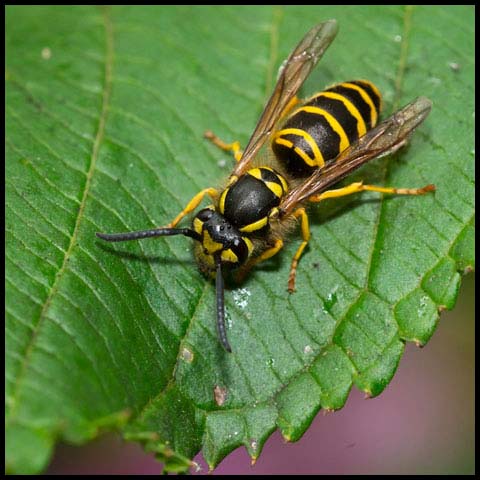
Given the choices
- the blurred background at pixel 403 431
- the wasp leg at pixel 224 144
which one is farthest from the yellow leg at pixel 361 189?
the blurred background at pixel 403 431

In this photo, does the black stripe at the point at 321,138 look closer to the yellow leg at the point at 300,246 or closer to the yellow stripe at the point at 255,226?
the yellow leg at the point at 300,246

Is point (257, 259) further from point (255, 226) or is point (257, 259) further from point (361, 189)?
point (361, 189)

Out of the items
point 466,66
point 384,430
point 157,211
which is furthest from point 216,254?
point 384,430

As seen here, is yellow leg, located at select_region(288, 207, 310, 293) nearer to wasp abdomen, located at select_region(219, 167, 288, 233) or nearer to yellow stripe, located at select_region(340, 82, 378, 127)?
wasp abdomen, located at select_region(219, 167, 288, 233)

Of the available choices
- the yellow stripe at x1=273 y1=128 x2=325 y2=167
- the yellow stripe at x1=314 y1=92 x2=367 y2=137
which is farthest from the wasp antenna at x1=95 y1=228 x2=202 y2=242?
the yellow stripe at x1=314 y1=92 x2=367 y2=137

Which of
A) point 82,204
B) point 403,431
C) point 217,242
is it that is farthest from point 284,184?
point 403,431

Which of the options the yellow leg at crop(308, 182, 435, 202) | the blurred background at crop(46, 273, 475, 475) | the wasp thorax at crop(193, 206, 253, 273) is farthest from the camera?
the blurred background at crop(46, 273, 475, 475)
